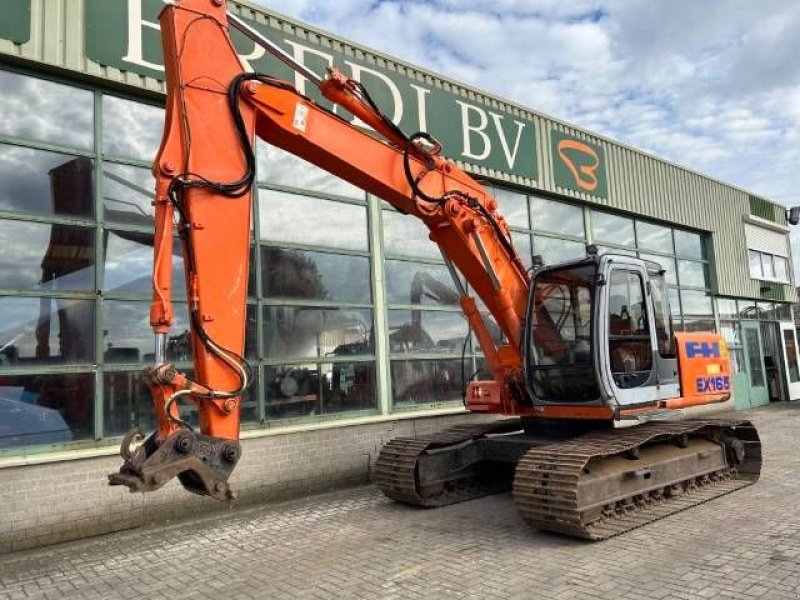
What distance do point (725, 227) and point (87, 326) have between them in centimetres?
1587

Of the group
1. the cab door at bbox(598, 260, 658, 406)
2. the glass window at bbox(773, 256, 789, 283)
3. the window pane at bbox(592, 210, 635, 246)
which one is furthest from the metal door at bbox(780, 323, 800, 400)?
the cab door at bbox(598, 260, 658, 406)

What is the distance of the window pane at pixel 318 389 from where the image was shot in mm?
8133

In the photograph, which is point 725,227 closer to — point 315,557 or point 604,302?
point 604,302

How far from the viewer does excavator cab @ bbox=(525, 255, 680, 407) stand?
6375mm

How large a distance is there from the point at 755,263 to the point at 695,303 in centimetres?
401

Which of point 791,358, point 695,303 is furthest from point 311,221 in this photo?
point 791,358

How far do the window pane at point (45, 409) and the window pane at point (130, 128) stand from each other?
259 centimetres

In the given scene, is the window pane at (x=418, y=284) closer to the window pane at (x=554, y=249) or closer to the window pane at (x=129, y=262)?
the window pane at (x=554, y=249)

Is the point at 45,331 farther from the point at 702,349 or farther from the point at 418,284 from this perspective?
the point at 702,349

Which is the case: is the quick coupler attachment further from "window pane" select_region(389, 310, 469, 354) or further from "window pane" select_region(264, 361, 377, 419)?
"window pane" select_region(389, 310, 469, 354)

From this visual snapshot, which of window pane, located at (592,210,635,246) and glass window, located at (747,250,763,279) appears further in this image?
glass window, located at (747,250,763,279)

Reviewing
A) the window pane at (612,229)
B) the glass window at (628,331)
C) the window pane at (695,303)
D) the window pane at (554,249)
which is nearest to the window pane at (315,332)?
the glass window at (628,331)

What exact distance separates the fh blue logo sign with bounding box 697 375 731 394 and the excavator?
1.7 inches

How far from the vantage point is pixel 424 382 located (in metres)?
9.85
